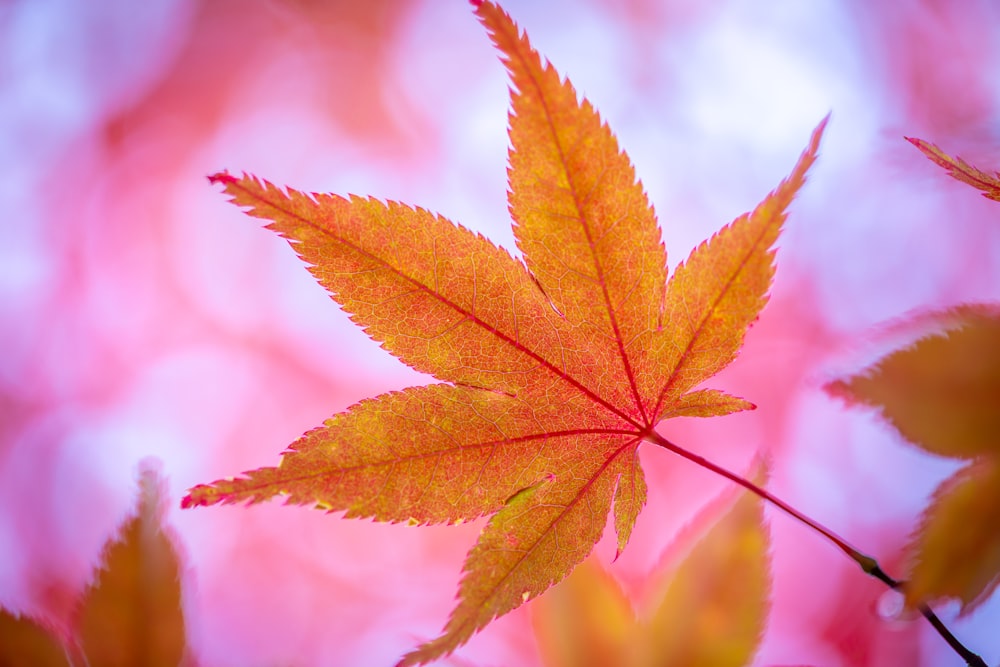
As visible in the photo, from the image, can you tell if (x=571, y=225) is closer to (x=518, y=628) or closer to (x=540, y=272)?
(x=540, y=272)

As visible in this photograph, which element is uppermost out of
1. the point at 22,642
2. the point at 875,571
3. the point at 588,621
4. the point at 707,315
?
the point at 707,315

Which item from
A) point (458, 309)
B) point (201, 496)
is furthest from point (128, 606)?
point (458, 309)

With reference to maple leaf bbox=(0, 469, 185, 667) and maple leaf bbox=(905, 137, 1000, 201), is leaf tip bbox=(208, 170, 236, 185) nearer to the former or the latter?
maple leaf bbox=(0, 469, 185, 667)

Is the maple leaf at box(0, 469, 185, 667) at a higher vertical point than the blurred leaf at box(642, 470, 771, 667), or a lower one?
lower

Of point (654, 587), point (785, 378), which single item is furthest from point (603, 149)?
point (785, 378)

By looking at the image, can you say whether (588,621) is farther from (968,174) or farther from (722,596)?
(968,174)

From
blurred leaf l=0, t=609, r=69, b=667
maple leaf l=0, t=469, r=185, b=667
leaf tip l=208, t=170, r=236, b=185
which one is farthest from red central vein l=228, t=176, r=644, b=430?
blurred leaf l=0, t=609, r=69, b=667
